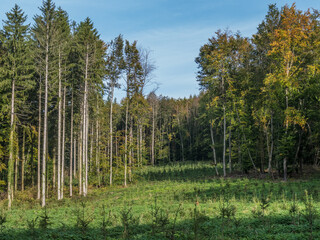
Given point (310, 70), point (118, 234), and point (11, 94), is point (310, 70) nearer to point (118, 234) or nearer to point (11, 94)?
point (118, 234)

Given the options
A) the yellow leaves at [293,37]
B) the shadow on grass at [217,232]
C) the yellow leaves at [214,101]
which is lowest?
the shadow on grass at [217,232]

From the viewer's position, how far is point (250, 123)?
26.9 metres

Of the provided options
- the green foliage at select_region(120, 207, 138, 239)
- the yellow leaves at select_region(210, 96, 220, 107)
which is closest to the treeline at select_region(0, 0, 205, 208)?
the yellow leaves at select_region(210, 96, 220, 107)

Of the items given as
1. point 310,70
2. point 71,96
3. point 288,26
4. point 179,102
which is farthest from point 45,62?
point 179,102

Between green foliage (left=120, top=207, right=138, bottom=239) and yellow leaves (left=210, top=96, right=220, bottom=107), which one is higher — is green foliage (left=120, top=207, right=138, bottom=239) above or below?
below

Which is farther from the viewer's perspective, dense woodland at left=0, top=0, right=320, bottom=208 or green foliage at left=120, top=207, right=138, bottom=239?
dense woodland at left=0, top=0, right=320, bottom=208

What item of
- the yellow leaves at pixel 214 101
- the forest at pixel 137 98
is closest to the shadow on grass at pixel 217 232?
the forest at pixel 137 98

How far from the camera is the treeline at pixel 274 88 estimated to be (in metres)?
22.0

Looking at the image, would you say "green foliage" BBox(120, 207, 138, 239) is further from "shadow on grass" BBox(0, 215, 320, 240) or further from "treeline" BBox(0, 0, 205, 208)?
"treeline" BBox(0, 0, 205, 208)

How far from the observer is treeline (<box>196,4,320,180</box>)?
72.1 ft

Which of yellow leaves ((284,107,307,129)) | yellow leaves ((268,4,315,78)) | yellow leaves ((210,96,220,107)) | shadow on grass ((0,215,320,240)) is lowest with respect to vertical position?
shadow on grass ((0,215,320,240))

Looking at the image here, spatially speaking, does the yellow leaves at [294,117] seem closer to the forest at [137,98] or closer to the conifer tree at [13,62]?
the forest at [137,98]

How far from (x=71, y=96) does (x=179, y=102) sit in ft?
159

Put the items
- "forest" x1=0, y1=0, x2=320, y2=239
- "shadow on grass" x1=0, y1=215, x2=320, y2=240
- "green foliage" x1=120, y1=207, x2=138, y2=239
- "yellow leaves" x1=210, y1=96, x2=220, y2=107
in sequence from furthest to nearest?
"yellow leaves" x1=210, y1=96, x2=220, y2=107 < "forest" x1=0, y1=0, x2=320, y2=239 < "green foliage" x1=120, y1=207, x2=138, y2=239 < "shadow on grass" x1=0, y1=215, x2=320, y2=240
